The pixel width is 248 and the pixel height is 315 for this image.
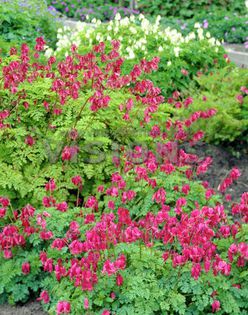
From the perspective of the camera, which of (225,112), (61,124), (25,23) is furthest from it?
(25,23)

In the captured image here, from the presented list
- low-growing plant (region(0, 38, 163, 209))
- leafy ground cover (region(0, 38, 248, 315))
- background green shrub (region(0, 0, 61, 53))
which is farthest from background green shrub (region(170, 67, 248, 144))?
background green shrub (region(0, 0, 61, 53))

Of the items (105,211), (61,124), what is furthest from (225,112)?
(105,211)

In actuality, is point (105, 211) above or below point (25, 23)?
above

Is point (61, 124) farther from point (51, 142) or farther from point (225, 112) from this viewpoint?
point (225, 112)

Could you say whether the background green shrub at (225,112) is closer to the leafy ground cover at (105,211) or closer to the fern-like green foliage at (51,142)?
the leafy ground cover at (105,211)

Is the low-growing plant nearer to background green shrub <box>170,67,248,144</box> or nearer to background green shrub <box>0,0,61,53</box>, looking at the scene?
background green shrub <box>170,67,248,144</box>

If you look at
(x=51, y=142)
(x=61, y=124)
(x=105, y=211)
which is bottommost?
(x=105, y=211)

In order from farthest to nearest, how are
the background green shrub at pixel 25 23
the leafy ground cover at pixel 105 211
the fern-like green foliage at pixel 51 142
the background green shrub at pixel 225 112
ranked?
the background green shrub at pixel 25 23, the background green shrub at pixel 225 112, the fern-like green foliage at pixel 51 142, the leafy ground cover at pixel 105 211

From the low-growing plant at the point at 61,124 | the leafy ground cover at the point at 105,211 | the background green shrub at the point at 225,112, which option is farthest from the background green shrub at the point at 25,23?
the leafy ground cover at the point at 105,211

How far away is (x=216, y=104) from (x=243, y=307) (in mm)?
2860

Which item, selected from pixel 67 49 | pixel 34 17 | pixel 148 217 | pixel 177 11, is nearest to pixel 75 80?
pixel 148 217

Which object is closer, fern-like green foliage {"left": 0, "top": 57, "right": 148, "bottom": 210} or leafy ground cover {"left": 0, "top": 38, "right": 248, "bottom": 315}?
leafy ground cover {"left": 0, "top": 38, "right": 248, "bottom": 315}

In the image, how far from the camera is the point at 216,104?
620 cm

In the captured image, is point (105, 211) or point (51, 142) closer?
point (105, 211)
